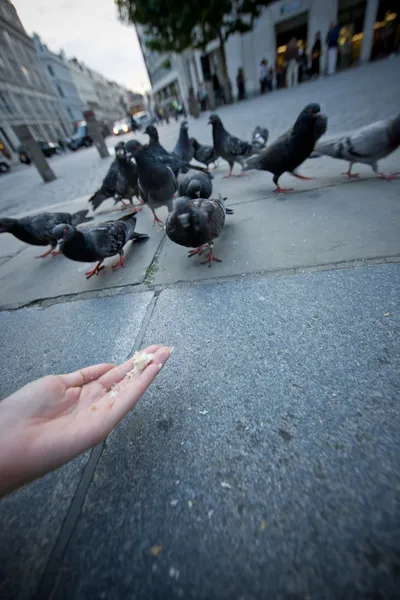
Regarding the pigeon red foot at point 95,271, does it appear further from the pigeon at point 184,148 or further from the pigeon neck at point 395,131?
the pigeon at point 184,148

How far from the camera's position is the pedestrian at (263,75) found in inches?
824

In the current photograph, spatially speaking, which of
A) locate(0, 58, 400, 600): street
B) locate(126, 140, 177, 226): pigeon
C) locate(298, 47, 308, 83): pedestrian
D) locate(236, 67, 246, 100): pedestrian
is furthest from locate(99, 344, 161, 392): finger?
locate(236, 67, 246, 100): pedestrian

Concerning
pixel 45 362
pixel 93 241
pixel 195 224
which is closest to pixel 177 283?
pixel 195 224

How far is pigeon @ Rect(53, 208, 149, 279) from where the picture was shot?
300 cm

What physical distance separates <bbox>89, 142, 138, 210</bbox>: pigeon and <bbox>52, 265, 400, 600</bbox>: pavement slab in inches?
178

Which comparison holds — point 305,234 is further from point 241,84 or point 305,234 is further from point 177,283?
point 241,84

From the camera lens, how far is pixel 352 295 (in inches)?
81.0

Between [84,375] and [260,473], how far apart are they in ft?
3.84

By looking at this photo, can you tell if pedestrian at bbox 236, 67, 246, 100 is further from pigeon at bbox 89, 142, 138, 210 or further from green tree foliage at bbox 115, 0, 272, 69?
pigeon at bbox 89, 142, 138, 210

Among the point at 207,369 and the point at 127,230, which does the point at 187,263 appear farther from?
the point at 207,369

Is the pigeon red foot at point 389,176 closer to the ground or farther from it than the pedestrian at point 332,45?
closer to the ground

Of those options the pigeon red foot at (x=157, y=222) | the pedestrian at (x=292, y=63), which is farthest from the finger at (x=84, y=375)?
the pedestrian at (x=292, y=63)

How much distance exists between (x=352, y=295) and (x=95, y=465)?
7.03 ft

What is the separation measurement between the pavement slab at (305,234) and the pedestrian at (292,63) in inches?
876
